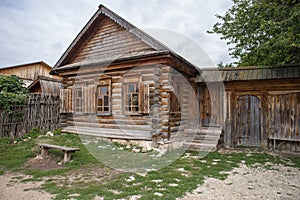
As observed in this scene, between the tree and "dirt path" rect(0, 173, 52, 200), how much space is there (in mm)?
7814

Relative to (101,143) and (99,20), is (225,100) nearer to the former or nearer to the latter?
(101,143)

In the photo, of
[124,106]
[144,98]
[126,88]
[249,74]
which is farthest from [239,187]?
[249,74]

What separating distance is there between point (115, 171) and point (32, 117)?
20.5ft

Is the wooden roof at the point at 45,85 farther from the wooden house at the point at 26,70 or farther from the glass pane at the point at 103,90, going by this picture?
the wooden house at the point at 26,70

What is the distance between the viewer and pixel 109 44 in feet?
32.8

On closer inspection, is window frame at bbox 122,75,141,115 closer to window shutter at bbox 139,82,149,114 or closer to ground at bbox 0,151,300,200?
window shutter at bbox 139,82,149,114

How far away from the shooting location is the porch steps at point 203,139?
28.0 feet

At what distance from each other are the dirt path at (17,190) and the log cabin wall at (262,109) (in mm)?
7585

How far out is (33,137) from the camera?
9320mm

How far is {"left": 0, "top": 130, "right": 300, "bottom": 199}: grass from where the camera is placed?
171 inches

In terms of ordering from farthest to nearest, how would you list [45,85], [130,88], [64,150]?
[45,85] < [130,88] < [64,150]

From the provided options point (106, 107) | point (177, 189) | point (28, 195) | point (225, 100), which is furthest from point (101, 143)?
Result: point (225, 100)

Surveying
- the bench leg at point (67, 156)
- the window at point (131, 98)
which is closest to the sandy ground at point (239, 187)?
the bench leg at point (67, 156)

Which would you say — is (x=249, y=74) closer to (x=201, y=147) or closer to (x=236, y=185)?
(x=201, y=147)
